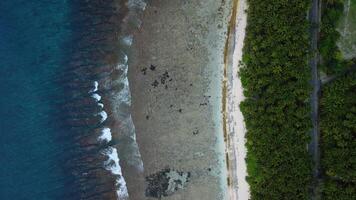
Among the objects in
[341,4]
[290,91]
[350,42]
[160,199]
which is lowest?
[160,199]

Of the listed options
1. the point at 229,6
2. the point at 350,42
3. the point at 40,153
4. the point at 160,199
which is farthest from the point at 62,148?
the point at 350,42

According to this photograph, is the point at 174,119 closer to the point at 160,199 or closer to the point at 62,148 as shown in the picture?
the point at 160,199

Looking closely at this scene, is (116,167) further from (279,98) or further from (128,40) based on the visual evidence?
(279,98)

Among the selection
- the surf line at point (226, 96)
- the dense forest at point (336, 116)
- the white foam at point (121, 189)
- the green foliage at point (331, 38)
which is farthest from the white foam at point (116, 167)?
the green foliage at point (331, 38)

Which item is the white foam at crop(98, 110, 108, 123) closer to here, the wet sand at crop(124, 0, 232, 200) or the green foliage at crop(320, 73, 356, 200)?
the wet sand at crop(124, 0, 232, 200)

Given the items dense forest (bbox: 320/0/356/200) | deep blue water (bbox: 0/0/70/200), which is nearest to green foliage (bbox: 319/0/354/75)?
dense forest (bbox: 320/0/356/200)

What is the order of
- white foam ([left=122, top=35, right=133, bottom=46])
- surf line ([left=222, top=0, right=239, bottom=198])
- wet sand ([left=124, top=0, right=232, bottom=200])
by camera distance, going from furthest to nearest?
white foam ([left=122, top=35, right=133, bottom=46]) → wet sand ([left=124, top=0, right=232, bottom=200]) → surf line ([left=222, top=0, right=239, bottom=198])

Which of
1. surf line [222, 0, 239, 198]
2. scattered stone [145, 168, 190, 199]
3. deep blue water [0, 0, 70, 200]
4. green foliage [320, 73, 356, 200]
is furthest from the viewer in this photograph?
deep blue water [0, 0, 70, 200]
